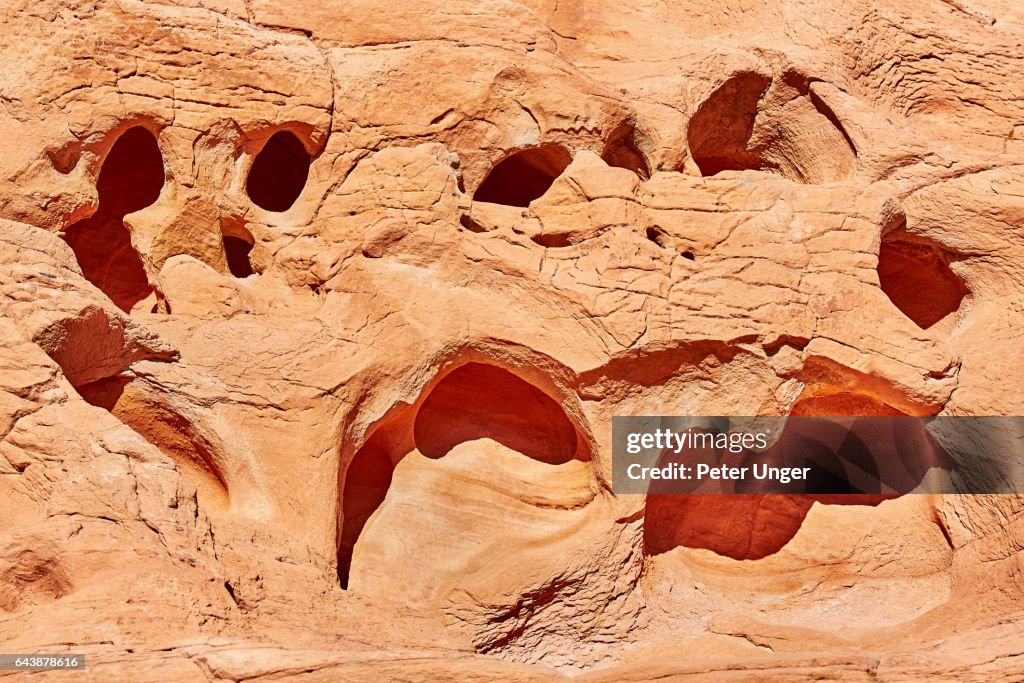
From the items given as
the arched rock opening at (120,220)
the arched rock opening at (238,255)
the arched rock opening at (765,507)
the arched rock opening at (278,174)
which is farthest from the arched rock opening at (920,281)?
the arched rock opening at (120,220)

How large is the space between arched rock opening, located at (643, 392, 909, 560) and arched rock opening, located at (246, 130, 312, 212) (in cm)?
248

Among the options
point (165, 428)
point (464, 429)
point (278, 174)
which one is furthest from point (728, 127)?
point (165, 428)

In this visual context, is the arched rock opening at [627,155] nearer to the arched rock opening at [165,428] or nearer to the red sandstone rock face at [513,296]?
the red sandstone rock face at [513,296]

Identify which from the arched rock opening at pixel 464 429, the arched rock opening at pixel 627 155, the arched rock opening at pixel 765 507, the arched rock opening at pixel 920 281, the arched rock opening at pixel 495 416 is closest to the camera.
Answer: the arched rock opening at pixel 464 429

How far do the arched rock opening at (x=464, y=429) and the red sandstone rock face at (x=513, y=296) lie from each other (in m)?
0.02

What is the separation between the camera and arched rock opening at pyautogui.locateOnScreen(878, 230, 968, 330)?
586 centimetres

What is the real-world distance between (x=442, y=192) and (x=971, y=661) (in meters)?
2.94

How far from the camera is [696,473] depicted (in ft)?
→ 17.7

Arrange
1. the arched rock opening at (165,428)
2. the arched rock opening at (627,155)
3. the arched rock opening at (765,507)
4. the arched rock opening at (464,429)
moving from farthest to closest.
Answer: the arched rock opening at (627,155)
the arched rock opening at (765,507)
the arched rock opening at (464,429)
the arched rock opening at (165,428)

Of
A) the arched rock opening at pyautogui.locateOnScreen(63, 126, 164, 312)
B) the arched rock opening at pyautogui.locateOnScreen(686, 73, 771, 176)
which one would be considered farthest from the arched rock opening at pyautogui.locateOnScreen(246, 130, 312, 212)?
the arched rock opening at pyautogui.locateOnScreen(686, 73, 771, 176)

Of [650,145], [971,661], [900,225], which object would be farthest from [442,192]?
[971,661]

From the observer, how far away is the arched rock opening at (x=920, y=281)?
586cm

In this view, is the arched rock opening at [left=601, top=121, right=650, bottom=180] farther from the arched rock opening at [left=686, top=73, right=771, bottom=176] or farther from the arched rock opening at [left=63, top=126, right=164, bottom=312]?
the arched rock opening at [left=63, top=126, right=164, bottom=312]

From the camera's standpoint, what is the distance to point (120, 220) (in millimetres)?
5750
